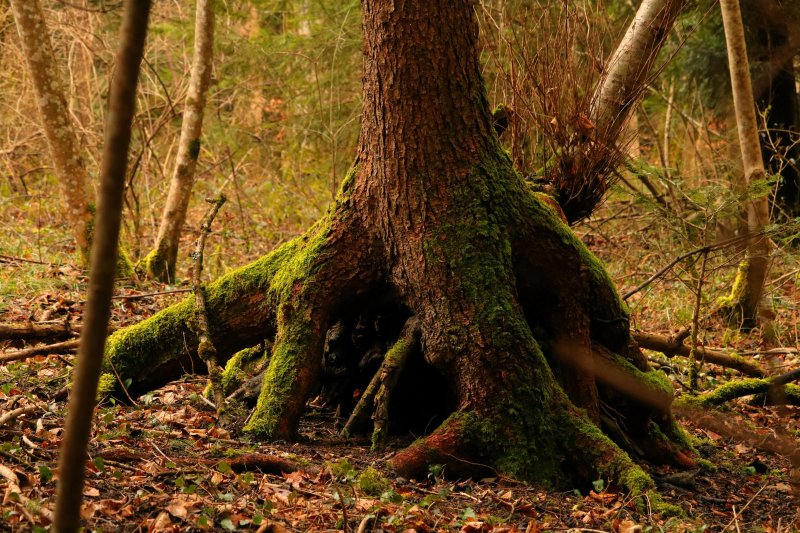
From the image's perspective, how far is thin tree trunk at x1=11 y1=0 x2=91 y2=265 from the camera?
24.4 feet

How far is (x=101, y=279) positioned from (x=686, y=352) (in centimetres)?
589

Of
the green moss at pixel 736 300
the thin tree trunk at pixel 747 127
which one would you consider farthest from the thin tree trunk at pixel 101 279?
the green moss at pixel 736 300

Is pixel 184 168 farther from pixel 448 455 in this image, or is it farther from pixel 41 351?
pixel 448 455

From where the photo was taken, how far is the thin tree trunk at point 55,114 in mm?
7430

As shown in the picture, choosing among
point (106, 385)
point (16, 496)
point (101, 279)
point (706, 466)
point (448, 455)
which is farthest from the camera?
point (706, 466)

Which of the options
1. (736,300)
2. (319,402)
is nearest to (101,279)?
(319,402)

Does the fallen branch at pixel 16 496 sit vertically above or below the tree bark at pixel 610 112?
below

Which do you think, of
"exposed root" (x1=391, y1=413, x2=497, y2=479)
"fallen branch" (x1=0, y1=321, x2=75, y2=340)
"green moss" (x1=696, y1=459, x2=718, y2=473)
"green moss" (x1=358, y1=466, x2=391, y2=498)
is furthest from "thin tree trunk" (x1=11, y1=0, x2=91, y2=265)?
"green moss" (x1=696, y1=459, x2=718, y2=473)

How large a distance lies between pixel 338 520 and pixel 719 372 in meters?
5.18

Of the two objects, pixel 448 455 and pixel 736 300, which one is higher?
pixel 736 300

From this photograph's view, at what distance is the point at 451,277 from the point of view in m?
4.44

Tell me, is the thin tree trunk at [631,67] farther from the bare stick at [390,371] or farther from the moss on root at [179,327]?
the moss on root at [179,327]

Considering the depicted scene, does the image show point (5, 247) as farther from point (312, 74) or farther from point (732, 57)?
point (732, 57)

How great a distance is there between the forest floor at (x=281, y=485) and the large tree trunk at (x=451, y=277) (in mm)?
264
